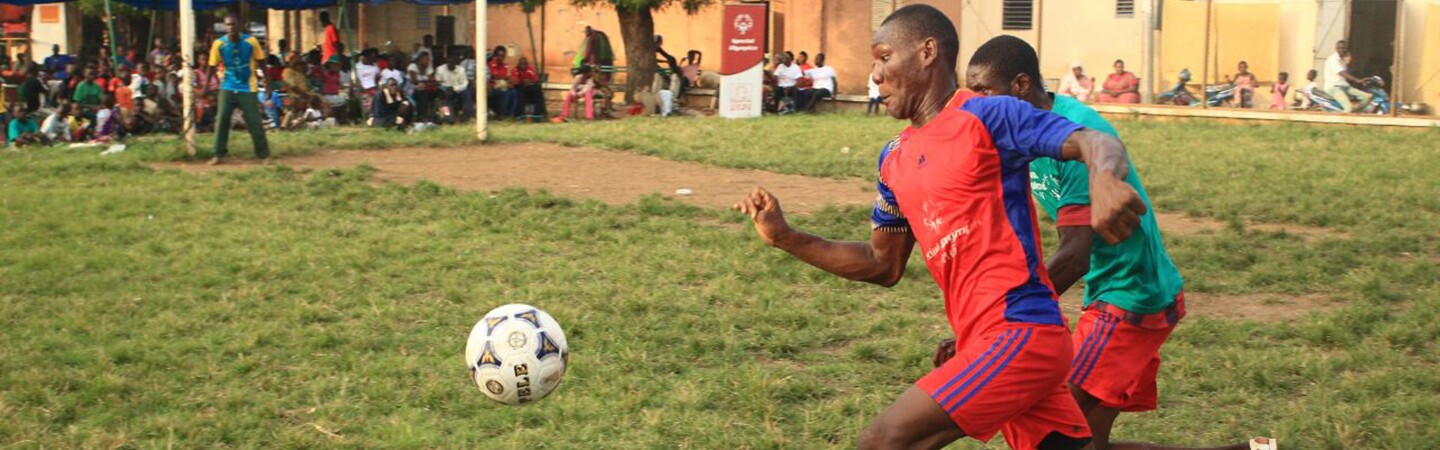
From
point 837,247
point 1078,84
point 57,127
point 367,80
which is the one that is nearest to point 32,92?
point 57,127

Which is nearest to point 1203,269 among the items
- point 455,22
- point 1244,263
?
point 1244,263

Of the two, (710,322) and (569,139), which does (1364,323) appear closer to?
(710,322)

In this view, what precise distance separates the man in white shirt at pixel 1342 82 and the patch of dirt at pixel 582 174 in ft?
37.3

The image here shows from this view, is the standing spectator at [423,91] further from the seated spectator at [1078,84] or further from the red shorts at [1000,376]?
the red shorts at [1000,376]

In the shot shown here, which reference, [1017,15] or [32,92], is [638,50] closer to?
[1017,15]

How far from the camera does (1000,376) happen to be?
374 centimetres

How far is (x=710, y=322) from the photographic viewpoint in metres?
7.98

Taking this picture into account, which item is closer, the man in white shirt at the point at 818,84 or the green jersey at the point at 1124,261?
the green jersey at the point at 1124,261

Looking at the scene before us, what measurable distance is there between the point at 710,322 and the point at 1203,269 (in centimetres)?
392

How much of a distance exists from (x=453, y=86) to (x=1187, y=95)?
12629mm

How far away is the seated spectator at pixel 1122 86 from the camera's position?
2405 cm

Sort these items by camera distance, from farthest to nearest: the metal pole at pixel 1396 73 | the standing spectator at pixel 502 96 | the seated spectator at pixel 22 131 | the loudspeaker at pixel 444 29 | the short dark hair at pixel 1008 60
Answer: the loudspeaker at pixel 444 29, the standing spectator at pixel 502 96, the metal pole at pixel 1396 73, the seated spectator at pixel 22 131, the short dark hair at pixel 1008 60

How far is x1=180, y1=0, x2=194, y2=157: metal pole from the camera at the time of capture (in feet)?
49.3

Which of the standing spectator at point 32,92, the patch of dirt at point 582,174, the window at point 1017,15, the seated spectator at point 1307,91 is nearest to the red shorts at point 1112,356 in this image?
the patch of dirt at point 582,174
